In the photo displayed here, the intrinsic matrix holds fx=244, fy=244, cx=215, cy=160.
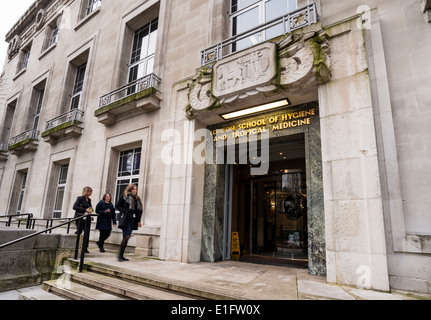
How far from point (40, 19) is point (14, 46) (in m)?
4.77

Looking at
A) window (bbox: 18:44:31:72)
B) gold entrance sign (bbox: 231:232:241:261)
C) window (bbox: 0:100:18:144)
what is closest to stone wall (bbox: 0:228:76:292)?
gold entrance sign (bbox: 231:232:241:261)

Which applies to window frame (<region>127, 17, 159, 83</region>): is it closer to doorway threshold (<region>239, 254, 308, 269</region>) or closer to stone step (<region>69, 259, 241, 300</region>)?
stone step (<region>69, 259, 241, 300</region>)

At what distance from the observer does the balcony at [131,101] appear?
26.2ft

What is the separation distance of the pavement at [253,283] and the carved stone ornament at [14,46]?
21.8 meters

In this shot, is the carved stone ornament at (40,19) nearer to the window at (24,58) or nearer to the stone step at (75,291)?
the window at (24,58)

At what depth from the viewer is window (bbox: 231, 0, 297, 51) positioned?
21.6ft

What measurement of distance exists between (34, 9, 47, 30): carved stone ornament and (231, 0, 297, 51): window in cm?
1550

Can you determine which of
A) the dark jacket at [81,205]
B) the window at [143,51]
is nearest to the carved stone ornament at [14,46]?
the window at [143,51]

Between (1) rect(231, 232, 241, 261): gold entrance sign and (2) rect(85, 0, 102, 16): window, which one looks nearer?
(1) rect(231, 232, 241, 261): gold entrance sign

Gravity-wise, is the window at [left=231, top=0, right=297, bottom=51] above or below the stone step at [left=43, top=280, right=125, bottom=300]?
above

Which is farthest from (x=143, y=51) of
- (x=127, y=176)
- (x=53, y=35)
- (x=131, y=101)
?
(x=53, y=35)

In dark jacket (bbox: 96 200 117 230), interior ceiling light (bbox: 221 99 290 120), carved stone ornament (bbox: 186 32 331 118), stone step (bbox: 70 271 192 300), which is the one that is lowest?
stone step (bbox: 70 271 192 300)

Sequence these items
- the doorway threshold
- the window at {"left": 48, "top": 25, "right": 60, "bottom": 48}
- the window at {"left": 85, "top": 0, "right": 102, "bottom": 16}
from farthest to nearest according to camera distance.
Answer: the window at {"left": 48, "top": 25, "right": 60, "bottom": 48}
the window at {"left": 85, "top": 0, "right": 102, "bottom": 16}
the doorway threshold

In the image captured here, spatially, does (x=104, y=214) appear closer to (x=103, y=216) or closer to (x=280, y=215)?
(x=103, y=216)
